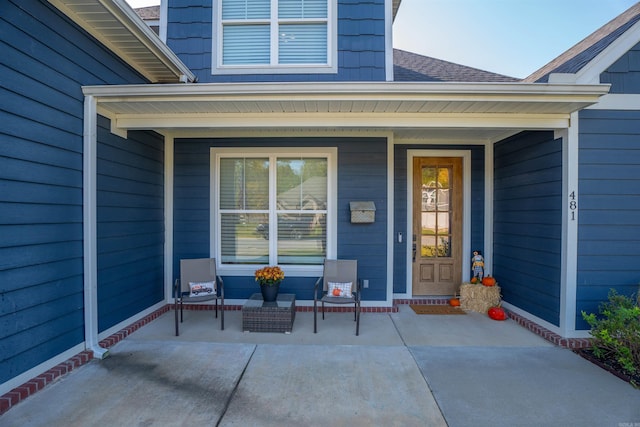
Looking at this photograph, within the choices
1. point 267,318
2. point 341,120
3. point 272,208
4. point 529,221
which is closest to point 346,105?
point 341,120

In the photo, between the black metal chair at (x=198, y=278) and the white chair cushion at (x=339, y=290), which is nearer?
the white chair cushion at (x=339, y=290)

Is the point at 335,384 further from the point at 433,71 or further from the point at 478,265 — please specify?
the point at 433,71

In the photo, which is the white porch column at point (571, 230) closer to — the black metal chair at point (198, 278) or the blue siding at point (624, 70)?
the blue siding at point (624, 70)

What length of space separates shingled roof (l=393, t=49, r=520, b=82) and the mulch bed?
371 cm

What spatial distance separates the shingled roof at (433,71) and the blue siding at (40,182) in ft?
12.6

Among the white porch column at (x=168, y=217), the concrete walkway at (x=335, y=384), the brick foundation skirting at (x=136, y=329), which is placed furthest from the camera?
the white porch column at (x=168, y=217)

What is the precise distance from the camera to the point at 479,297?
14.4ft

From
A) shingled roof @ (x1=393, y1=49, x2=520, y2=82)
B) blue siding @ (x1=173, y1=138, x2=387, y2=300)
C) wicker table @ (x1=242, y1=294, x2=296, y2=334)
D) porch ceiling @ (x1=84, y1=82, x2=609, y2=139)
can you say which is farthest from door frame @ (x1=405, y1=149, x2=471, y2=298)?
wicker table @ (x1=242, y1=294, x2=296, y2=334)

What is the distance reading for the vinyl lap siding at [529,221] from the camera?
137 inches

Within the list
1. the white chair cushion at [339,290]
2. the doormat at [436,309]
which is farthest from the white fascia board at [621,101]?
the white chair cushion at [339,290]

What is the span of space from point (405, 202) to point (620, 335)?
2730 millimetres

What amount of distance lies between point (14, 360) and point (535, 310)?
498cm

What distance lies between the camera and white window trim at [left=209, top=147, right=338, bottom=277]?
4418 millimetres

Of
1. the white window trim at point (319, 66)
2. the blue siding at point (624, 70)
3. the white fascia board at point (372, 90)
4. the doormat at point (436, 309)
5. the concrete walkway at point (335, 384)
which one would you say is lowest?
the concrete walkway at point (335, 384)
